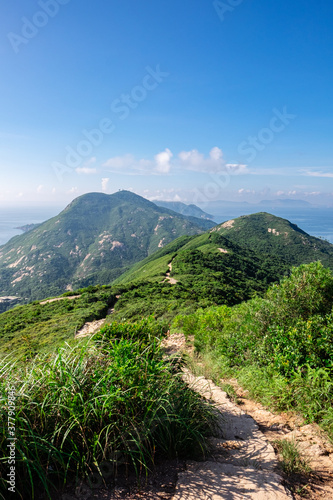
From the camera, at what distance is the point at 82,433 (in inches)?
95.8

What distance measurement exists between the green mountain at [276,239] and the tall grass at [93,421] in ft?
414

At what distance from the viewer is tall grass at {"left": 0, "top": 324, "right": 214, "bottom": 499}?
226cm

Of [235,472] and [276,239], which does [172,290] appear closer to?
[235,472]

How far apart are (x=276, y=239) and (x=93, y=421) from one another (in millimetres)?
152022

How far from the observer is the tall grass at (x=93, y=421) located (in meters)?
2.26

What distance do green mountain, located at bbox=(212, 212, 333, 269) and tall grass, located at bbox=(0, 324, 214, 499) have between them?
126 metres

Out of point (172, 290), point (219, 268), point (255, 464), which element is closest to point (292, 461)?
point (255, 464)

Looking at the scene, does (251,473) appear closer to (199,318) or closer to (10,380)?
(10,380)

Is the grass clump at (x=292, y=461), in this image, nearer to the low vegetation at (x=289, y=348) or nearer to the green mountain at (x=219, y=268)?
the low vegetation at (x=289, y=348)

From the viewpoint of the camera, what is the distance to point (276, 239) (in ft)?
462

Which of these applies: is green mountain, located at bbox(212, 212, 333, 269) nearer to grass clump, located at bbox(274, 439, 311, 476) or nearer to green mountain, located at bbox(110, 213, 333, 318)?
green mountain, located at bbox(110, 213, 333, 318)


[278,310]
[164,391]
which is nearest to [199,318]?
[278,310]

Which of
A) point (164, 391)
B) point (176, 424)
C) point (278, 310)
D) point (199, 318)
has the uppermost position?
point (278, 310)

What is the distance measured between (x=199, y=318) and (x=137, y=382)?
5.67 meters
